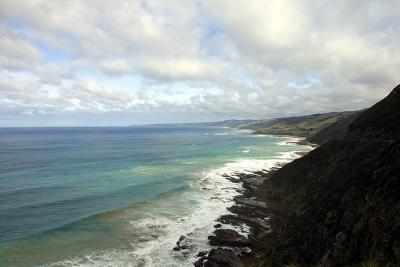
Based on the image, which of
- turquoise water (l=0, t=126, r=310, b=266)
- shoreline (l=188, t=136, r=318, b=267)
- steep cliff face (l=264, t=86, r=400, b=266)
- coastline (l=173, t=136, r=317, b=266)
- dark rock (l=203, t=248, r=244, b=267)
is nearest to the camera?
steep cliff face (l=264, t=86, r=400, b=266)

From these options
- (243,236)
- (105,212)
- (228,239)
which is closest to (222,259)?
(228,239)

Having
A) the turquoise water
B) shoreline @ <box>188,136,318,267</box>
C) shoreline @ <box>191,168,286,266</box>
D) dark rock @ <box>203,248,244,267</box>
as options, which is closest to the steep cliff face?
shoreline @ <box>188,136,318,267</box>

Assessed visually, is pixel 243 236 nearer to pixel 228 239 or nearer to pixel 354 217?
pixel 228 239

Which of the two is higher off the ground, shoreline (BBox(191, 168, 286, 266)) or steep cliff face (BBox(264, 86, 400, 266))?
steep cliff face (BBox(264, 86, 400, 266))

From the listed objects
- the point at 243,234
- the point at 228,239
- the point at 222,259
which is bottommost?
the point at 243,234

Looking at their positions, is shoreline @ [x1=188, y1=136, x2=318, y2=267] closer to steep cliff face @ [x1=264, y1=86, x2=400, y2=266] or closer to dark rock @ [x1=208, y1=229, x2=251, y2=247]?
dark rock @ [x1=208, y1=229, x2=251, y2=247]

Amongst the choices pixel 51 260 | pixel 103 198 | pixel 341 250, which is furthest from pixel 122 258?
pixel 103 198

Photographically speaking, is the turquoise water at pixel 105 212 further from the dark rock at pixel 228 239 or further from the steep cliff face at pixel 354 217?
the steep cliff face at pixel 354 217

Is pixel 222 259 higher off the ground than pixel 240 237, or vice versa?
pixel 222 259

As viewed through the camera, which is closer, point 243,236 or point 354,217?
point 354,217

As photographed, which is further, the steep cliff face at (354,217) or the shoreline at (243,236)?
the shoreline at (243,236)

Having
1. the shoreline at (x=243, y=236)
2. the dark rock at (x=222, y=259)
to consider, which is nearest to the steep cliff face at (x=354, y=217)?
the shoreline at (x=243, y=236)

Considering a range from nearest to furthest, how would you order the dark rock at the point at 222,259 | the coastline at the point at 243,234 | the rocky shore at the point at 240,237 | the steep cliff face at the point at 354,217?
1. the steep cliff face at the point at 354,217
2. the dark rock at the point at 222,259
3. the rocky shore at the point at 240,237
4. the coastline at the point at 243,234
